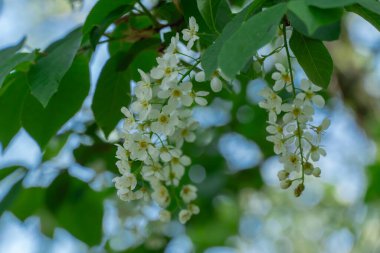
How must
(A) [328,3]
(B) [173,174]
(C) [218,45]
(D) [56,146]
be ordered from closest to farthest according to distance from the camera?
(A) [328,3]
(C) [218,45]
(B) [173,174]
(D) [56,146]

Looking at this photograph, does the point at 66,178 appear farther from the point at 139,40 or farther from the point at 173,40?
the point at 173,40

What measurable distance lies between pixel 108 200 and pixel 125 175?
44.6 inches

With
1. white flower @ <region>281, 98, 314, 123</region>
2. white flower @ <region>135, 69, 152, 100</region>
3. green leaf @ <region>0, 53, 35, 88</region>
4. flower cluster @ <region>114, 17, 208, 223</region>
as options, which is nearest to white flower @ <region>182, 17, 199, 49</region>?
flower cluster @ <region>114, 17, 208, 223</region>

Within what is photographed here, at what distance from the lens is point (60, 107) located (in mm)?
1380

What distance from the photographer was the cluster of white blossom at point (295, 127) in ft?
3.74

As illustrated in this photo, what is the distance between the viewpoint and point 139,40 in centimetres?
142

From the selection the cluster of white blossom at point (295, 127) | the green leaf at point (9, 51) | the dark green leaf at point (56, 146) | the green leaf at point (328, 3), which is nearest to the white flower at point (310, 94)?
the cluster of white blossom at point (295, 127)

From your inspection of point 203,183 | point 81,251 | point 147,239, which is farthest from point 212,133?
point 81,251

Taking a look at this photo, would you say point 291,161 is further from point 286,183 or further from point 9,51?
point 9,51

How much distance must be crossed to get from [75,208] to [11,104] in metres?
0.66

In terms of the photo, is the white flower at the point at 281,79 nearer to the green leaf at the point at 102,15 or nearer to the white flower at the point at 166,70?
the white flower at the point at 166,70

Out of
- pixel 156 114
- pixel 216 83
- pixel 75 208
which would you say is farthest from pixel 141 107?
pixel 75 208

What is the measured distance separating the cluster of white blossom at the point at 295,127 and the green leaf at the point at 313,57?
1.6 inches

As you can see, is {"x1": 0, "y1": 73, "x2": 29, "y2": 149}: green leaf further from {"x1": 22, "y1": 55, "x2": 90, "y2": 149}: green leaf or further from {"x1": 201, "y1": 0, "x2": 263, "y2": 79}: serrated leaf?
{"x1": 201, "y1": 0, "x2": 263, "y2": 79}: serrated leaf
